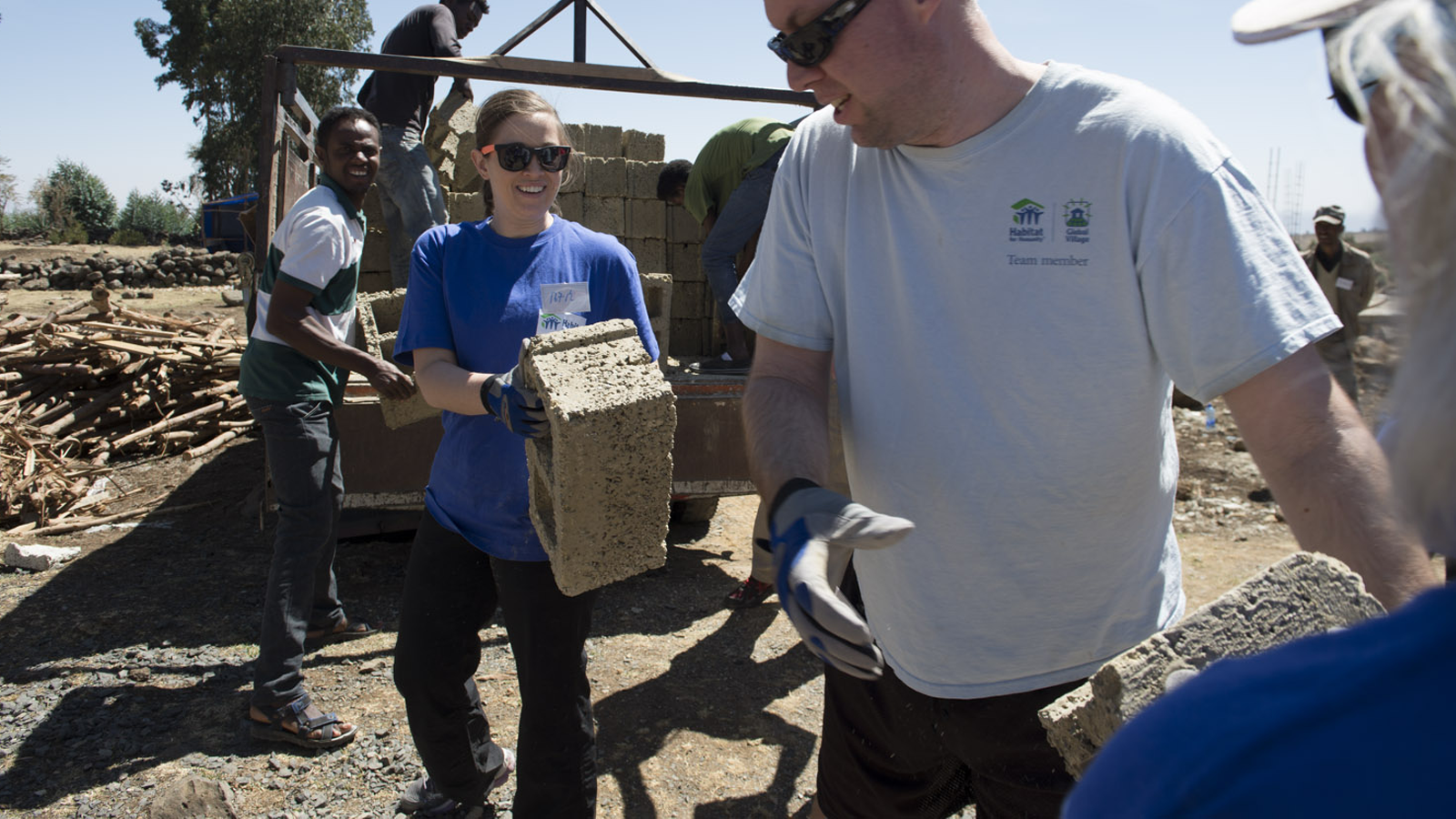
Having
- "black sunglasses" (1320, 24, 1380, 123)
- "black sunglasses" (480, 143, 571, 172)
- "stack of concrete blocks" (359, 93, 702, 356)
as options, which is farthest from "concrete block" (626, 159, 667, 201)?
"black sunglasses" (1320, 24, 1380, 123)

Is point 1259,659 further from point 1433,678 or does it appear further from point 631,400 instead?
point 631,400

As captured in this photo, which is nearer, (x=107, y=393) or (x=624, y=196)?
(x=624, y=196)

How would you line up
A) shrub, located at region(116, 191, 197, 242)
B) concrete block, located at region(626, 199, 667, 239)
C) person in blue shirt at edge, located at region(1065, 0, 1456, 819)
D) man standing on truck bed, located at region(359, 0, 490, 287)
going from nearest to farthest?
person in blue shirt at edge, located at region(1065, 0, 1456, 819) → man standing on truck bed, located at region(359, 0, 490, 287) → concrete block, located at region(626, 199, 667, 239) → shrub, located at region(116, 191, 197, 242)

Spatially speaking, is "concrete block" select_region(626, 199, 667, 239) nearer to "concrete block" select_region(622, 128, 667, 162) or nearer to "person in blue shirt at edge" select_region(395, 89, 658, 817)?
"concrete block" select_region(622, 128, 667, 162)

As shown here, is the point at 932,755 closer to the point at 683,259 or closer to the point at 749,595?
the point at 749,595

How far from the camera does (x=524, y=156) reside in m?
2.57

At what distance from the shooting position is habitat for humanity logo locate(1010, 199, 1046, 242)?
5.05 feet

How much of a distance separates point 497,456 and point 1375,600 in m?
1.92

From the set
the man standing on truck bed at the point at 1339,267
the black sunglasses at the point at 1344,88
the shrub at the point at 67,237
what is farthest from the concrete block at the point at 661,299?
the shrub at the point at 67,237

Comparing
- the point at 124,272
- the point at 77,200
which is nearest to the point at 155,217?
the point at 77,200

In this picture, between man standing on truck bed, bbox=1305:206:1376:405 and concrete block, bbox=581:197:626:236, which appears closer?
man standing on truck bed, bbox=1305:206:1376:405

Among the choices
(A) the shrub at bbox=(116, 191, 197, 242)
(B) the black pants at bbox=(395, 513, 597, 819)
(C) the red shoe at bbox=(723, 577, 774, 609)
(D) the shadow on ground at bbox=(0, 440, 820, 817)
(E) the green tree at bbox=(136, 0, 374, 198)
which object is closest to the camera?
(B) the black pants at bbox=(395, 513, 597, 819)

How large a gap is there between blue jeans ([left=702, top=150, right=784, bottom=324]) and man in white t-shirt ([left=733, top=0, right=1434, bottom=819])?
12.8ft

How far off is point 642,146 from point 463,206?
163 cm
